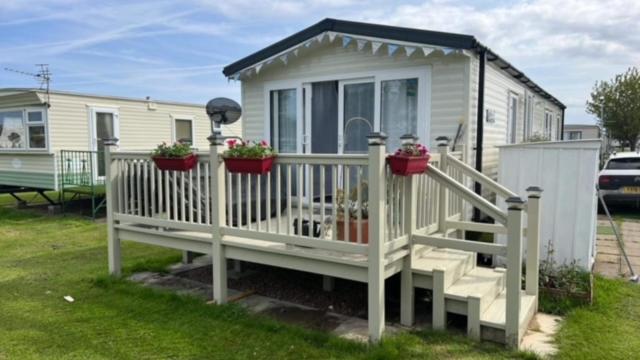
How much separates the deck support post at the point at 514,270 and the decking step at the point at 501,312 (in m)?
0.09

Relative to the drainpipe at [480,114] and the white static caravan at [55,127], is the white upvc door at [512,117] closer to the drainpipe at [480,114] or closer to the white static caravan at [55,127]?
the drainpipe at [480,114]

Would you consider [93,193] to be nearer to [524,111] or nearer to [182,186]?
[182,186]

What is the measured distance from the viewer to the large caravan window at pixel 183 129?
43.2 ft

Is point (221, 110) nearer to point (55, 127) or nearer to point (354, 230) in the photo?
→ point (354, 230)

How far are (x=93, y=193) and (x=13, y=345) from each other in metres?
6.88

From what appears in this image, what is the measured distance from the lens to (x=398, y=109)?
594 centimetres

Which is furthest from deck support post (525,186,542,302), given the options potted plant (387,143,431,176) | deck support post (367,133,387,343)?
deck support post (367,133,387,343)

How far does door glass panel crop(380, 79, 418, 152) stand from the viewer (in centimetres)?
584

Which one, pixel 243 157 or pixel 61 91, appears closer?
pixel 243 157

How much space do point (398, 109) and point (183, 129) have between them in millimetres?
9041

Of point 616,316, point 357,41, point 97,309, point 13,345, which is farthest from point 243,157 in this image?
point 616,316

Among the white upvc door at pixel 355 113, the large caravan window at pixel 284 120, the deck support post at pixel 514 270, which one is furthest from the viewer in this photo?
the large caravan window at pixel 284 120

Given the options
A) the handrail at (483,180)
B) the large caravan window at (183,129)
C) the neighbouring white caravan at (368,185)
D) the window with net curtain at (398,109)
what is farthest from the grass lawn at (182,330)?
the large caravan window at (183,129)

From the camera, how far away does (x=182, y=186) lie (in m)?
4.37
